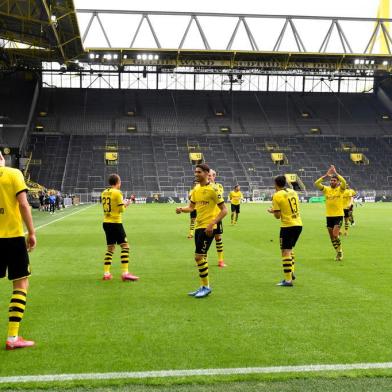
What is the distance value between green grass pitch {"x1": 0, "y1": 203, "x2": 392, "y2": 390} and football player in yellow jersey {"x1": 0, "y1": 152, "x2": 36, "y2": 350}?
563 mm

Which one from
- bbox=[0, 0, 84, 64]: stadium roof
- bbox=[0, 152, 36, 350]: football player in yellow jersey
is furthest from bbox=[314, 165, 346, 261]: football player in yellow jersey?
bbox=[0, 0, 84, 64]: stadium roof

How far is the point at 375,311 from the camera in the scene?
25.9 feet

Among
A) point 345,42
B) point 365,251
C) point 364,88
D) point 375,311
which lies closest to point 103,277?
point 375,311

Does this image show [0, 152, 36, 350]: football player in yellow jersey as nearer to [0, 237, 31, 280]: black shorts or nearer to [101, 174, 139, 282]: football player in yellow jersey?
[0, 237, 31, 280]: black shorts

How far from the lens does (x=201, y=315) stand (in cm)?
769

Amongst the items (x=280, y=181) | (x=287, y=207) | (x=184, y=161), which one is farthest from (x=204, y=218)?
(x=184, y=161)

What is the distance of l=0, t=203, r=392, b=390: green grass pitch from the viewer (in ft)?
18.9

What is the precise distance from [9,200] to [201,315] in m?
3.26

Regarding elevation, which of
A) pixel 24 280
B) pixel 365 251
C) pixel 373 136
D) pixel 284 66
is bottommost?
pixel 365 251

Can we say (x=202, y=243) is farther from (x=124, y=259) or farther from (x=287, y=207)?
(x=124, y=259)

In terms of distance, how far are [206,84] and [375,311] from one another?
72607 millimetres

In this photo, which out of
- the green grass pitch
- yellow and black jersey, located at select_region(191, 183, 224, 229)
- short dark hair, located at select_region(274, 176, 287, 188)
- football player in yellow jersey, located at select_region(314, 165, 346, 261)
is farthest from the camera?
football player in yellow jersey, located at select_region(314, 165, 346, 261)

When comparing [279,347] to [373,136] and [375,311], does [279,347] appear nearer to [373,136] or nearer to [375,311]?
[375,311]

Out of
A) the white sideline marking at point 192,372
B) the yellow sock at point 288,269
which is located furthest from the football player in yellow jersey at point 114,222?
the white sideline marking at point 192,372
